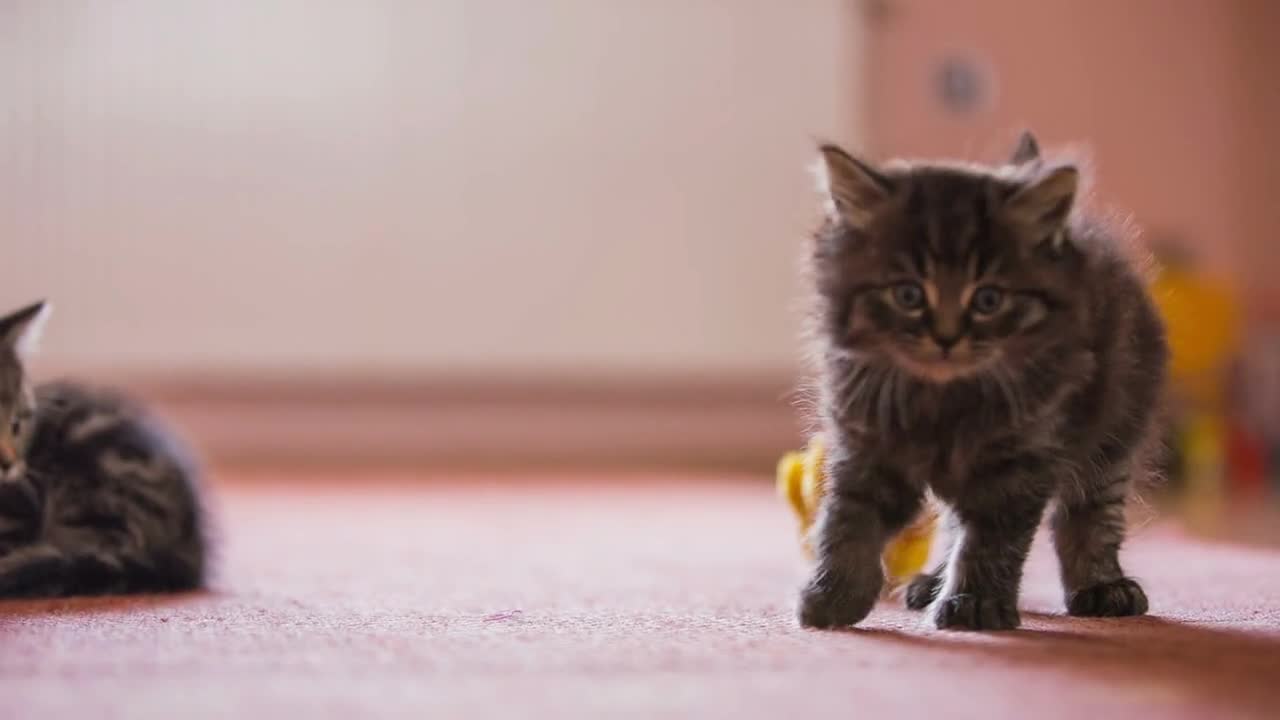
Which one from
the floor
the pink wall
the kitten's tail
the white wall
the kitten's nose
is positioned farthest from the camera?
the pink wall

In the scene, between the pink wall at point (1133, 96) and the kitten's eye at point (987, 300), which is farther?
the pink wall at point (1133, 96)

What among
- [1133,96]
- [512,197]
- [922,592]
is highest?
[1133,96]

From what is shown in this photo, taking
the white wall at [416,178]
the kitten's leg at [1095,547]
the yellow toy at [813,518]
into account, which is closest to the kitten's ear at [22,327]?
the yellow toy at [813,518]

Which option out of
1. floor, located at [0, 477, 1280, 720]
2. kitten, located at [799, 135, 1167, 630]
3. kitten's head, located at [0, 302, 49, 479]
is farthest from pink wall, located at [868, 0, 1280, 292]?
kitten's head, located at [0, 302, 49, 479]

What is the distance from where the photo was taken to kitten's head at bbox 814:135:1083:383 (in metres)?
1.22

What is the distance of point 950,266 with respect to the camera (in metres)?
1.22

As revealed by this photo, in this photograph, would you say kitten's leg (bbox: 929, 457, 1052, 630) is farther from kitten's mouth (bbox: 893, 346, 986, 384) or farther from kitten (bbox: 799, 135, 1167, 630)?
kitten's mouth (bbox: 893, 346, 986, 384)

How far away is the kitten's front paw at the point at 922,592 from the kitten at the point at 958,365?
0.39 ft

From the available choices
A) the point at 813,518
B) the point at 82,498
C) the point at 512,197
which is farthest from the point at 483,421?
the point at 813,518

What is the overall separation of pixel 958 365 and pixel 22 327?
1.10m

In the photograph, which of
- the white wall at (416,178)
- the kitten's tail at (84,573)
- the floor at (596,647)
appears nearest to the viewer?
the floor at (596,647)

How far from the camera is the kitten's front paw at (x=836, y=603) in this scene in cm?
130

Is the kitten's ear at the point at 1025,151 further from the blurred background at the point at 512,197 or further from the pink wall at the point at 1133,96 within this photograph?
the pink wall at the point at 1133,96

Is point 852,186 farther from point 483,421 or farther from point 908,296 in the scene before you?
point 483,421
